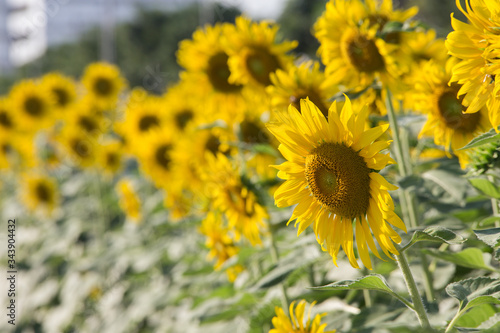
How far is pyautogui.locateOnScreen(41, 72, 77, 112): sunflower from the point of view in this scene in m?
4.49

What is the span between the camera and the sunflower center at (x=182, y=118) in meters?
3.14

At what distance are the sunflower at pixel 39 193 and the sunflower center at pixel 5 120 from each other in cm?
50

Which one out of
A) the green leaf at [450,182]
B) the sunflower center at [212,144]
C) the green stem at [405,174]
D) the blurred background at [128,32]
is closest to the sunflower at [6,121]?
the sunflower center at [212,144]

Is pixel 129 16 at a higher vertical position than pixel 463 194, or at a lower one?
higher

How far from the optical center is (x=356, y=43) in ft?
5.01

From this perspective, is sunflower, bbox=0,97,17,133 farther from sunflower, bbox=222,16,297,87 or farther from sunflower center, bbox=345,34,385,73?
sunflower center, bbox=345,34,385,73

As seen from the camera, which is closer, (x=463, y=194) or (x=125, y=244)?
(x=463, y=194)

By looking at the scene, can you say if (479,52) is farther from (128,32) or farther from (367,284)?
(128,32)

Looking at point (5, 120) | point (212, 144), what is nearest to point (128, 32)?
point (5, 120)

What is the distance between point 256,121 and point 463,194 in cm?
110

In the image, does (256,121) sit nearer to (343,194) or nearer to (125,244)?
(343,194)

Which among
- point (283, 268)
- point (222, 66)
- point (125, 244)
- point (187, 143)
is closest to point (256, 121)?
point (222, 66)

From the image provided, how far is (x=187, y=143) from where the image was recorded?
2.63 meters

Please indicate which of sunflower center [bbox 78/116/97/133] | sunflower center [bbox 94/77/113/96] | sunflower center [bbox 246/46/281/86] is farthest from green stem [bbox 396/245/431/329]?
sunflower center [bbox 94/77/113/96]
